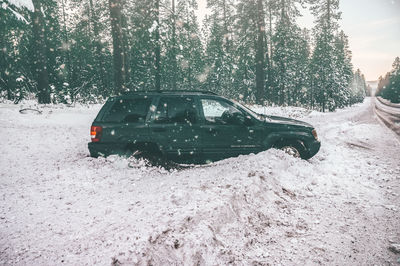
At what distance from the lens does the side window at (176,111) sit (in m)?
5.25

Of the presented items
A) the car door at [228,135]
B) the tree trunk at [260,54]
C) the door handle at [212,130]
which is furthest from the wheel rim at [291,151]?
the tree trunk at [260,54]

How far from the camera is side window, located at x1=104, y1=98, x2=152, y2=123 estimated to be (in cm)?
513

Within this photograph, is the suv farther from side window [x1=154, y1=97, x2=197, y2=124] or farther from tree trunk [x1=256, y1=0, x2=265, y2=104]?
tree trunk [x1=256, y1=0, x2=265, y2=104]

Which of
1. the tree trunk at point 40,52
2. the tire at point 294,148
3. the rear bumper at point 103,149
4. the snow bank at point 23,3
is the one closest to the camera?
the rear bumper at point 103,149

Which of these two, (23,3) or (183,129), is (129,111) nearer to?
(183,129)

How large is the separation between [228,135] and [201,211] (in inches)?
101

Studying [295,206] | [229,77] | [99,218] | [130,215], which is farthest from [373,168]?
[229,77]

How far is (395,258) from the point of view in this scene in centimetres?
264

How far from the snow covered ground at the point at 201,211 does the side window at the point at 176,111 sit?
1150mm

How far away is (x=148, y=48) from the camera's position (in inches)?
1001

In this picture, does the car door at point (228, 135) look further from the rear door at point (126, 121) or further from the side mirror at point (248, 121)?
the rear door at point (126, 121)

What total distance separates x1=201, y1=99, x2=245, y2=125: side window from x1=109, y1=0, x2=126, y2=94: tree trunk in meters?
6.70

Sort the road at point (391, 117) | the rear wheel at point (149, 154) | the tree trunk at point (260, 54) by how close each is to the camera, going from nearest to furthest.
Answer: the rear wheel at point (149, 154)
the road at point (391, 117)
the tree trunk at point (260, 54)

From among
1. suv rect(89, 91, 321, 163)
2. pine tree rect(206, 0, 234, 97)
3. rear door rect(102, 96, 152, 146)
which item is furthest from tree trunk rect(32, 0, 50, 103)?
pine tree rect(206, 0, 234, 97)
